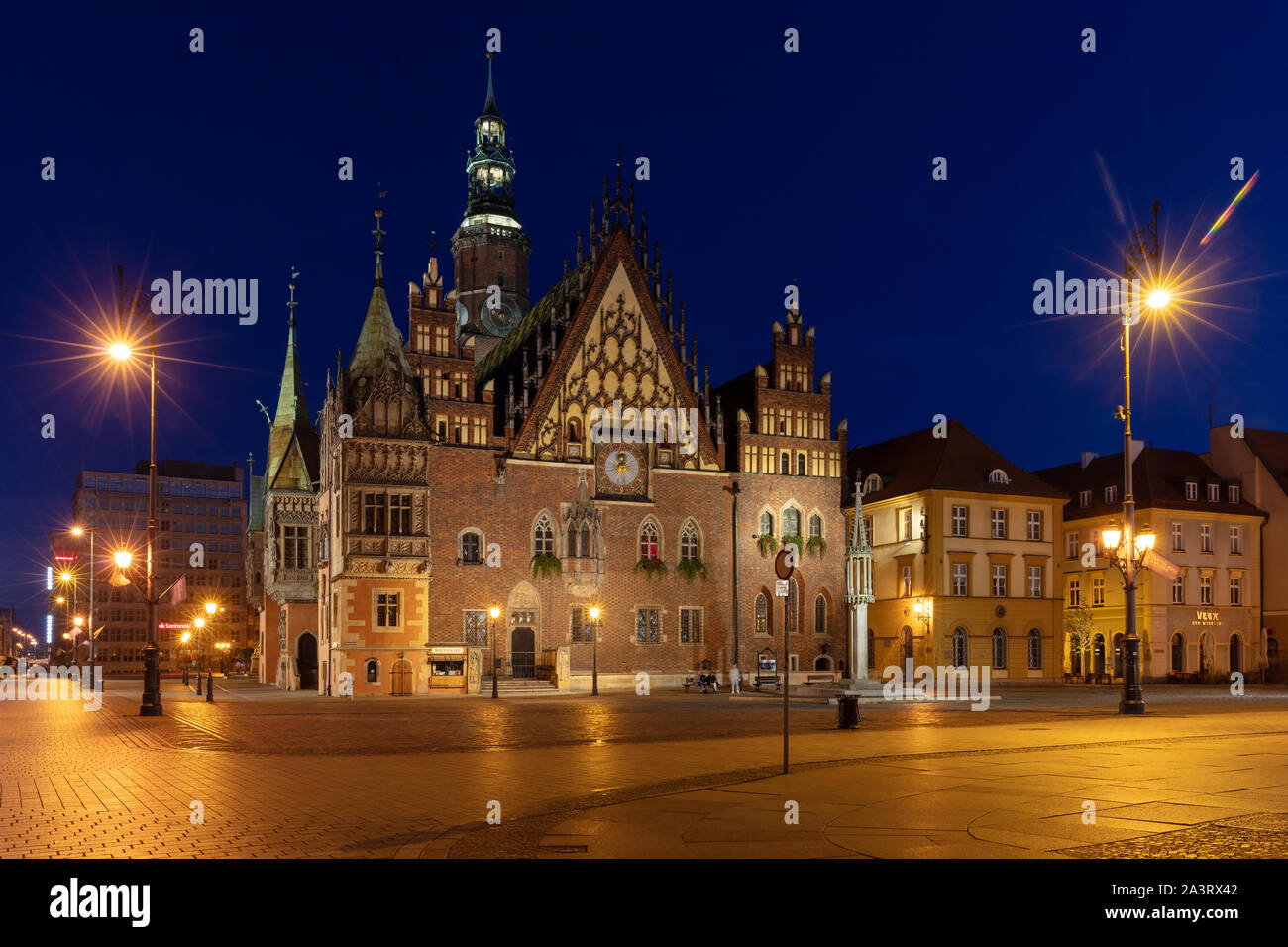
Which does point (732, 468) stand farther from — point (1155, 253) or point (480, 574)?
point (1155, 253)

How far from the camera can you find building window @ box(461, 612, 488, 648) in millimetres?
55188

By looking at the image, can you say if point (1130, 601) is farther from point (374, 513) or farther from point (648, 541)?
point (374, 513)

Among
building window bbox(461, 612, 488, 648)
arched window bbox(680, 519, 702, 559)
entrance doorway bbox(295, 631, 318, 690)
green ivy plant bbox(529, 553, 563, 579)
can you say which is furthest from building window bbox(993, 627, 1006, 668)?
entrance doorway bbox(295, 631, 318, 690)

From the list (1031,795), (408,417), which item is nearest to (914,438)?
(408,417)

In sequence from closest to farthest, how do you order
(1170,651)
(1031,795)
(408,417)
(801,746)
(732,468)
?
(1031,795) < (801,746) < (408,417) < (732,468) < (1170,651)

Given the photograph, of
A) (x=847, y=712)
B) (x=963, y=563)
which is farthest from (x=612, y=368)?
(x=847, y=712)

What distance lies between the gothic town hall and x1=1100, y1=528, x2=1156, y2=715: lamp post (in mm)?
23637

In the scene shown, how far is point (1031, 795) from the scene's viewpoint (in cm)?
1555

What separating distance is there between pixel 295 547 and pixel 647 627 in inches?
751

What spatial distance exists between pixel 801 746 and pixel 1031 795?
26.3 feet

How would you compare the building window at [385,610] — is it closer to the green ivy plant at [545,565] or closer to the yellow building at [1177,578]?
the green ivy plant at [545,565]

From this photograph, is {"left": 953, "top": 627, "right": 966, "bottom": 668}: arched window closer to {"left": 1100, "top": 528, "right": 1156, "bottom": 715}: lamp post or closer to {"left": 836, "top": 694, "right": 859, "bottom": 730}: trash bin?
{"left": 1100, "top": 528, "right": 1156, "bottom": 715}: lamp post

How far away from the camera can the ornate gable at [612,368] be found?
5831 cm

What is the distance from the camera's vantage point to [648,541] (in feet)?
195
